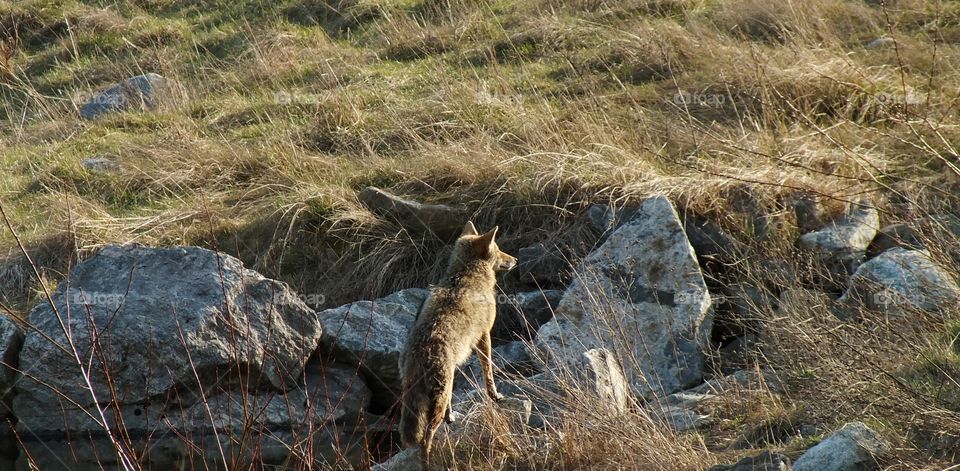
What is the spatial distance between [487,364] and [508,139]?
381cm

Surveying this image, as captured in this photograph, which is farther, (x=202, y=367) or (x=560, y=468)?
(x=202, y=367)

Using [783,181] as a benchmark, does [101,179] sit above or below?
below

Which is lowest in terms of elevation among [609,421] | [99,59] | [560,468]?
[99,59]

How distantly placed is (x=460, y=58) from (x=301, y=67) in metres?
A: 1.86

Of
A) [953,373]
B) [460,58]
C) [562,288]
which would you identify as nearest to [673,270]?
[562,288]

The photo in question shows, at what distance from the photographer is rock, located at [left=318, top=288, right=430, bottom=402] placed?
7293 mm

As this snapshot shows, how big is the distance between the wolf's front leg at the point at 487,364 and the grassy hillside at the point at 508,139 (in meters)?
0.94

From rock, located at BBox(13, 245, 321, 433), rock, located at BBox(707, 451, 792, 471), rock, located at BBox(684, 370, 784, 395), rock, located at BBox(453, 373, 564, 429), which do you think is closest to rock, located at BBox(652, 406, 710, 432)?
rock, located at BBox(684, 370, 784, 395)

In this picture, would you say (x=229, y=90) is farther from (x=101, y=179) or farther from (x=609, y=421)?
(x=609, y=421)

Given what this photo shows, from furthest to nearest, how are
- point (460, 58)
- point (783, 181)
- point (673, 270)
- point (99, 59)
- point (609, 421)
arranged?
1. point (99, 59)
2. point (460, 58)
3. point (783, 181)
4. point (673, 270)
5. point (609, 421)

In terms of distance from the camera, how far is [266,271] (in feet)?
28.1

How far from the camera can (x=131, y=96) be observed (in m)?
12.0

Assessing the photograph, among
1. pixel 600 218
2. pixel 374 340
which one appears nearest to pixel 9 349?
pixel 374 340

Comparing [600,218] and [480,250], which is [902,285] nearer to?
[600,218]
